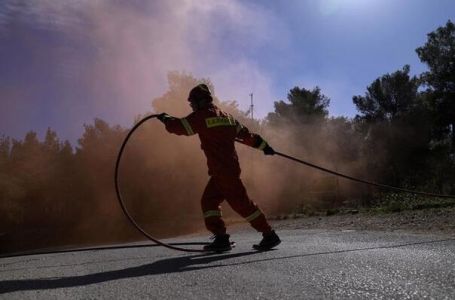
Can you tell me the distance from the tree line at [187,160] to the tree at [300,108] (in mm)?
131

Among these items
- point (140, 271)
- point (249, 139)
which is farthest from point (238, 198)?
point (140, 271)

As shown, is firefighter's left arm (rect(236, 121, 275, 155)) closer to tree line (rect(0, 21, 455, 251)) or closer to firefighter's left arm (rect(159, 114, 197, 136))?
firefighter's left arm (rect(159, 114, 197, 136))

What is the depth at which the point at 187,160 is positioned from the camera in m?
30.4

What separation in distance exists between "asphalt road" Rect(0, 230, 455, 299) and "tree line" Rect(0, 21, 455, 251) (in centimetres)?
2145

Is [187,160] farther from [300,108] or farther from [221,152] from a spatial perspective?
[221,152]

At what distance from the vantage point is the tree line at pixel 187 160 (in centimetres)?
3027

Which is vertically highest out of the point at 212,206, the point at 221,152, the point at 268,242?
the point at 221,152

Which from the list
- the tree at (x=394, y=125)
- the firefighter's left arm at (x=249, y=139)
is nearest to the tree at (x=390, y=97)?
the tree at (x=394, y=125)

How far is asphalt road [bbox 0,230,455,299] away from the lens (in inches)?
134

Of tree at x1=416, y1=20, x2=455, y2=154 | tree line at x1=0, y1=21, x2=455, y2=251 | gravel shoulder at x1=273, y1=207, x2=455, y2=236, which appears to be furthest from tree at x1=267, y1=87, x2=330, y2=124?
gravel shoulder at x1=273, y1=207, x2=455, y2=236

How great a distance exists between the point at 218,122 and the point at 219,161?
452 mm

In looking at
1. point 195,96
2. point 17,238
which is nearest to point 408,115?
point 17,238

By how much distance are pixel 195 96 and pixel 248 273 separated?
246cm

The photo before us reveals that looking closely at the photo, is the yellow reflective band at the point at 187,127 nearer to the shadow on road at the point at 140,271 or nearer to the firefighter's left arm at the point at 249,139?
the firefighter's left arm at the point at 249,139
